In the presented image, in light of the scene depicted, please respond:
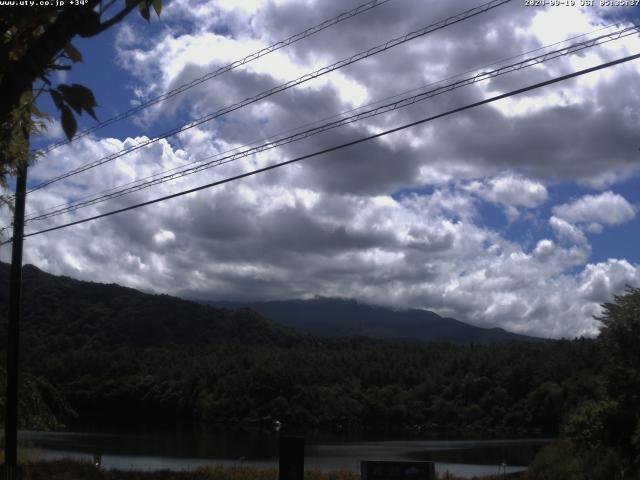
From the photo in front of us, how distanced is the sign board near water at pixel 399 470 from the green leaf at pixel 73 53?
10.3 metres

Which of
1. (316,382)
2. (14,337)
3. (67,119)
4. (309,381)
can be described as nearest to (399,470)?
(67,119)

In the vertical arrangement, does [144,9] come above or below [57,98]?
above

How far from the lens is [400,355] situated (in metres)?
125

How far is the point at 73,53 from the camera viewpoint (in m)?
4.43

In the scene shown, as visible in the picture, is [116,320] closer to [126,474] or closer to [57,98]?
[126,474]

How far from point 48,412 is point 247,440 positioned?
52655 millimetres

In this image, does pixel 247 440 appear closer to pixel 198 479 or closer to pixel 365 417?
pixel 365 417

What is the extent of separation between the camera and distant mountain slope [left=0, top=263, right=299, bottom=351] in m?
119

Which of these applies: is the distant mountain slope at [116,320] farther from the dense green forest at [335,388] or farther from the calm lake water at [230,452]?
the calm lake water at [230,452]

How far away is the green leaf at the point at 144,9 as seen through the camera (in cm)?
446

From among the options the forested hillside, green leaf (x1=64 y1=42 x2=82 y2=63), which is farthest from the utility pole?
the forested hillside

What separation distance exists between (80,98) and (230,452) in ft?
181

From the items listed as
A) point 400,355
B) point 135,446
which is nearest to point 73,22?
point 135,446

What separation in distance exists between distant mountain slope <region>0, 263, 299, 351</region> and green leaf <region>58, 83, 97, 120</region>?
106 metres
